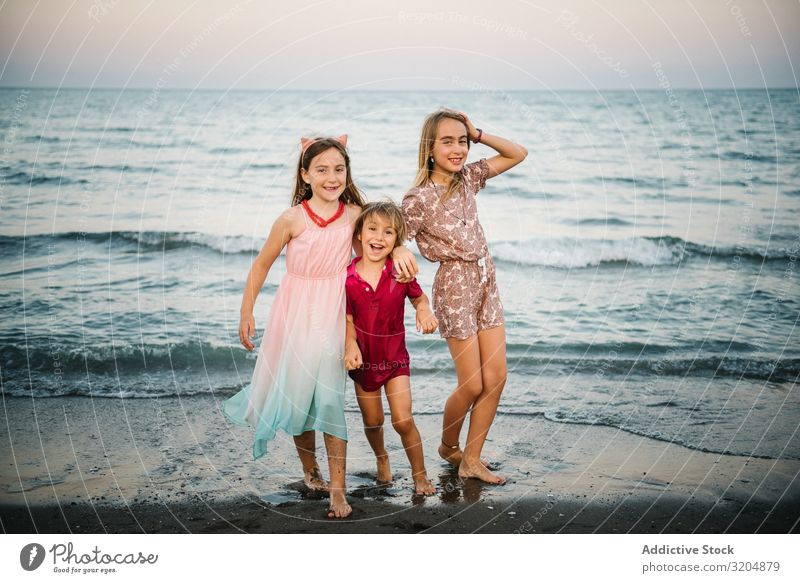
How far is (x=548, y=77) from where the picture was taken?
25.4m

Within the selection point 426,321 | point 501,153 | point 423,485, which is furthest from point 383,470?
point 501,153

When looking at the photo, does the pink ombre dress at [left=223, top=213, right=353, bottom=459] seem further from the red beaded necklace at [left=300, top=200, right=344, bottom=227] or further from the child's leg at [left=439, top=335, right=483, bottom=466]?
the child's leg at [left=439, top=335, right=483, bottom=466]

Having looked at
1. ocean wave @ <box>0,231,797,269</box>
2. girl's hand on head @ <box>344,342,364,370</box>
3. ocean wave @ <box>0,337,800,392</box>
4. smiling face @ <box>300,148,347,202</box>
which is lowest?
ocean wave @ <box>0,337,800,392</box>

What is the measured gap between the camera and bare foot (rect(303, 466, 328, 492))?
514 cm

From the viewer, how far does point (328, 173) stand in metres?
4.95

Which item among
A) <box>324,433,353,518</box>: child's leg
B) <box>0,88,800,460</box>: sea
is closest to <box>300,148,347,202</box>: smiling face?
<box>324,433,353,518</box>: child's leg

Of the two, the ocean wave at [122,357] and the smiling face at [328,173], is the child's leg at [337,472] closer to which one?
the smiling face at [328,173]

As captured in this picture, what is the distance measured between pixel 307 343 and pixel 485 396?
4.12ft

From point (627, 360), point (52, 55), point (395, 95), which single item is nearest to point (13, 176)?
point (52, 55)

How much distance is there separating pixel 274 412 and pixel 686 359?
15.4ft

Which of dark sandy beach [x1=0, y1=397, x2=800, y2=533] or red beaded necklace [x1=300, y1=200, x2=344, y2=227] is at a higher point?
red beaded necklace [x1=300, y1=200, x2=344, y2=227]

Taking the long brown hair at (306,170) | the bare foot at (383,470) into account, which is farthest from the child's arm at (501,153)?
the bare foot at (383,470)

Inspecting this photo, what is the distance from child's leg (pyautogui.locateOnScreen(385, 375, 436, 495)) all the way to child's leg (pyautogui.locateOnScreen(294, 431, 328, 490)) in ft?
2.03

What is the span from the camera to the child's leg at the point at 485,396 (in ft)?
17.2
